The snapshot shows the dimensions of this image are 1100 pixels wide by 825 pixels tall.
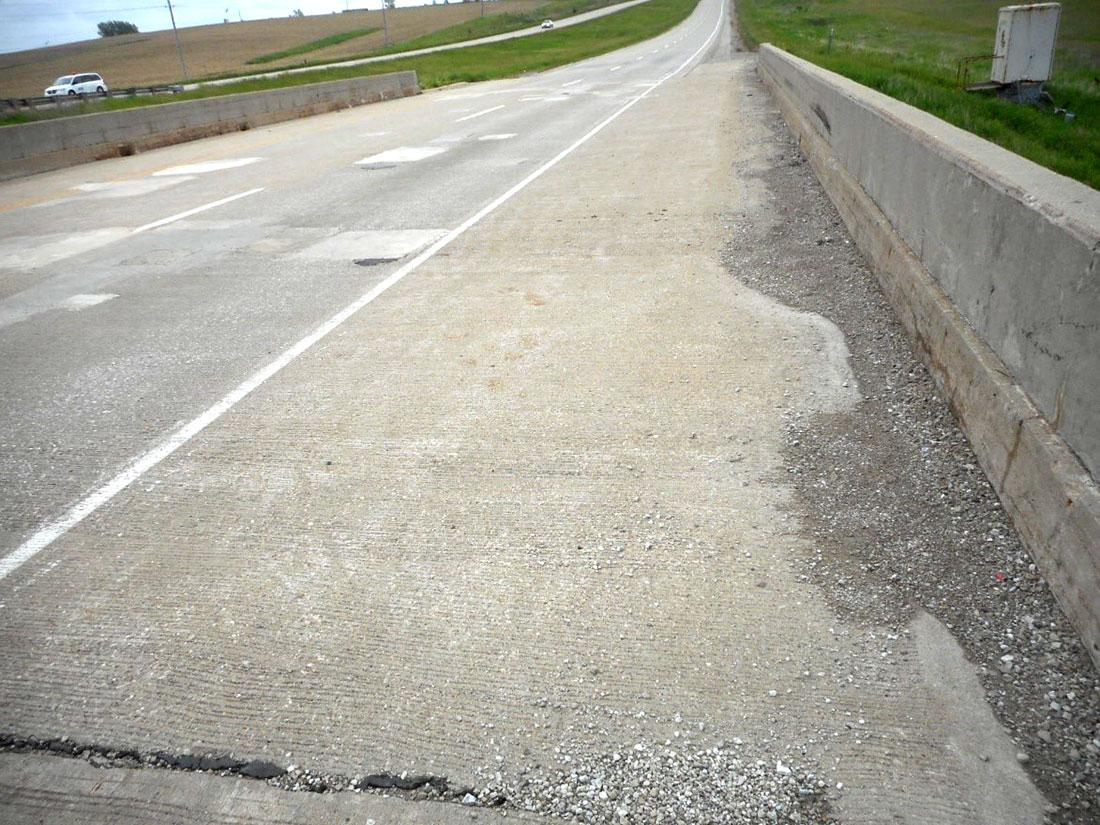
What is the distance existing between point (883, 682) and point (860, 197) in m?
5.99

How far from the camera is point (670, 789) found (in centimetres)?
260

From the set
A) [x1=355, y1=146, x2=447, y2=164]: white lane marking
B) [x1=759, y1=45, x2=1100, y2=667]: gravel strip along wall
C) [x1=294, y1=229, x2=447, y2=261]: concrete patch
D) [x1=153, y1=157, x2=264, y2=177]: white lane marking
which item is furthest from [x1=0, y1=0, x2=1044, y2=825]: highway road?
[x1=153, y1=157, x2=264, y2=177]: white lane marking

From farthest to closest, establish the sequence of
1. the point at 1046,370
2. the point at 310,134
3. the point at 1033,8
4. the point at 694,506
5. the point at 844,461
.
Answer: the point at 1033,8 < the point at 310,134 < the point at 844,461 < the point at 694,506 < the point at 1046,370

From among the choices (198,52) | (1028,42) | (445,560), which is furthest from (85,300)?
(198,52)

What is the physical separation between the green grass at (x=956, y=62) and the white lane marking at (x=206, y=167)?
39.9 ft

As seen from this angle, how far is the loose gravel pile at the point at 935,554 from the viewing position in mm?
2730

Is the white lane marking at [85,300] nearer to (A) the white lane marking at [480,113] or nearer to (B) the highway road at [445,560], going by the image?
(B) the highway road at [445,560]

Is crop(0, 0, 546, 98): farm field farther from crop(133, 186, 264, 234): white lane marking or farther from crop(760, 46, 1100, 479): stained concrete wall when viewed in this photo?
crop(760, 46, 1100, 479): stained concrete wall

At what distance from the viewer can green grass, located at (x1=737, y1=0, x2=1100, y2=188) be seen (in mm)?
12914

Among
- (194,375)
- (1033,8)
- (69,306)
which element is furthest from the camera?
(1033,8)

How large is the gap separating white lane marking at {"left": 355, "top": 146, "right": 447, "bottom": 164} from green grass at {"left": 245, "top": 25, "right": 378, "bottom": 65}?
69848 mm

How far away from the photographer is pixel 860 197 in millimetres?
7852

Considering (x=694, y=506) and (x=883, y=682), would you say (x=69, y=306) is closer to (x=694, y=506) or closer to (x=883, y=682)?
(x=694, y=506)

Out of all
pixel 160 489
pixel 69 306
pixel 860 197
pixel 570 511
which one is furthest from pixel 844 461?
pixel 69 306
